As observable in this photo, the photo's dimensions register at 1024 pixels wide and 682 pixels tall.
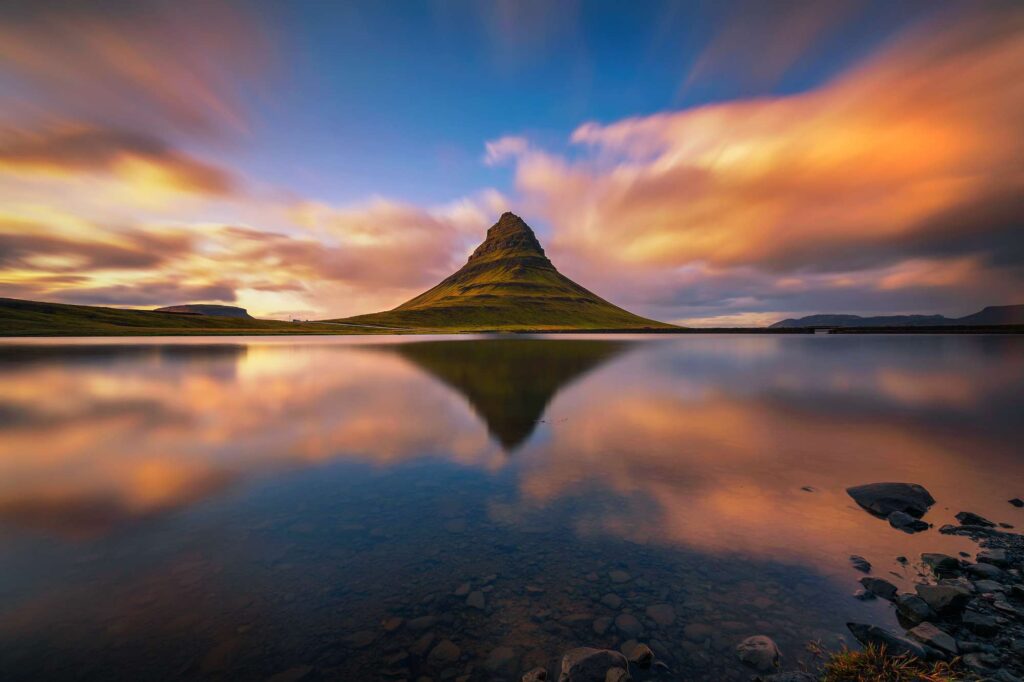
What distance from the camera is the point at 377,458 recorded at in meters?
19.9

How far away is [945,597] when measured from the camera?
8.88 m

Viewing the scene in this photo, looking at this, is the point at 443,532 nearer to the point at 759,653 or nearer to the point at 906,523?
the point at 759,653

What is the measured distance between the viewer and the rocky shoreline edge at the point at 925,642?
718 centimetres

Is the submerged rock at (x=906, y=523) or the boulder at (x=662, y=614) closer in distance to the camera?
the boulder at (x=662, y=614)

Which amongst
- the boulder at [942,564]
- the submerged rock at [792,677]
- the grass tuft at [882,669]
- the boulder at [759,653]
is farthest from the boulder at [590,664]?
the boulder at [942,564]

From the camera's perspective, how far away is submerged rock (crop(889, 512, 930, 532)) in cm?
1301

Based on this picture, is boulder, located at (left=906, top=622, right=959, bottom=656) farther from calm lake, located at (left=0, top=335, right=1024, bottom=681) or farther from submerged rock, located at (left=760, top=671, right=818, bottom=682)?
submerged rock, located at (left=760, top=671, right=818, bottom=682)

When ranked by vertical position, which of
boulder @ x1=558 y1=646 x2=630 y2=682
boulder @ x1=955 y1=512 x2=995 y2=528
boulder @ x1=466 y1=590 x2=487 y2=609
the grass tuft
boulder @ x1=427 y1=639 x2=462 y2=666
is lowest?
boulder @ x1=955 y1=512 x2=995 y2=528

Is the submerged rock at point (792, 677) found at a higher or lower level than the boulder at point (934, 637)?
lower

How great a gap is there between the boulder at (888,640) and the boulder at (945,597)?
170 centimetres

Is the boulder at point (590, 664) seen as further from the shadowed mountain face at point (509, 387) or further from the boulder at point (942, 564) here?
the shadowed mountain face at point (509, 387)

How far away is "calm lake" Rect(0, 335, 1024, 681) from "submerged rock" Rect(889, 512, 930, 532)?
430 mm

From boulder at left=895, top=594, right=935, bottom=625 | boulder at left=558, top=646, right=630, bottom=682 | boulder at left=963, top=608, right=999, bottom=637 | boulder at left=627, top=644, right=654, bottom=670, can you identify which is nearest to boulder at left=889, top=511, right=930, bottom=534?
boulder at left=963, top=608, right=999, bottom=637

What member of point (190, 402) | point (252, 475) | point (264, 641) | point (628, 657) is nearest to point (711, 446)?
point (628, 657)
